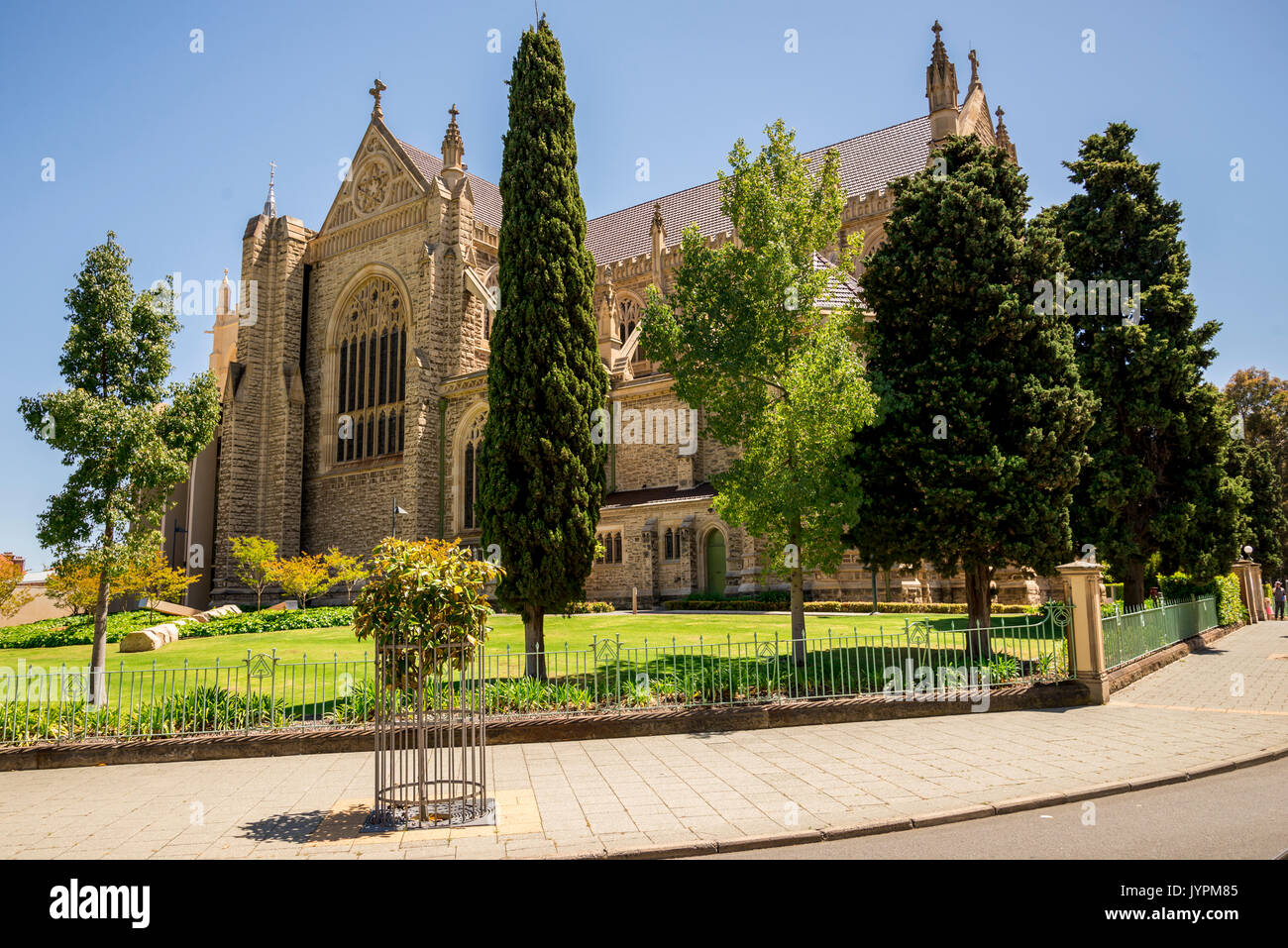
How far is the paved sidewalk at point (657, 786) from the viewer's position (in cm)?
623

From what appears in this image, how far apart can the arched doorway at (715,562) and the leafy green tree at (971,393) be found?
1350 centimetres

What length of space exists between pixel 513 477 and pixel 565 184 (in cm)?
537

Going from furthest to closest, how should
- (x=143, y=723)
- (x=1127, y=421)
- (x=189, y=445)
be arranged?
(x=1127, y=421) < (x=189, y=445) < (x=143, y=723)

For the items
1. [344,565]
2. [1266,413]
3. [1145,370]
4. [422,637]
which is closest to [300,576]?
[344,565]

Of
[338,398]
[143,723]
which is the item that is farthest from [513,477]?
[338,398]

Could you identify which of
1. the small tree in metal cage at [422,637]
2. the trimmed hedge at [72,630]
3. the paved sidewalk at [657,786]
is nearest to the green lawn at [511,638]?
the trimmed hedge at [72,630]

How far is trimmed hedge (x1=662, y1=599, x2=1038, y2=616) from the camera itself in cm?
2178

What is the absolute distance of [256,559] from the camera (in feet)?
102

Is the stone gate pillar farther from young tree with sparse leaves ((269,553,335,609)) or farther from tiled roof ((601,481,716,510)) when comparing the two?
young tree with sparse leaves ((269,553,335,609))

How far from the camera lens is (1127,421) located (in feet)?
63.9

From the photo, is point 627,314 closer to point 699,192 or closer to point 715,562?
point 699,192

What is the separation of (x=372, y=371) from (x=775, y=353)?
3026cm

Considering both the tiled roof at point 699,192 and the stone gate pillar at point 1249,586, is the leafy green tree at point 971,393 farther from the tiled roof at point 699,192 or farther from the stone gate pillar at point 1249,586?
the stone gate pillar at point 1249,586

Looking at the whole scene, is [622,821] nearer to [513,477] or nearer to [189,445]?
[513,477]
